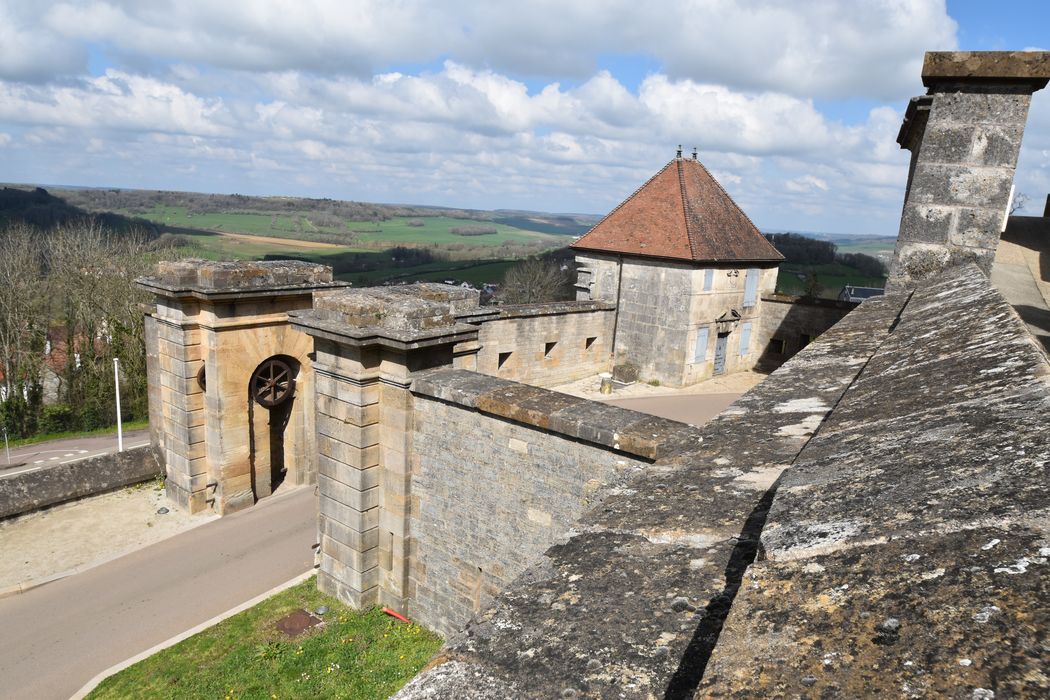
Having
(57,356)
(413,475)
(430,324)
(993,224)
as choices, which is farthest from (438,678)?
(57,356)

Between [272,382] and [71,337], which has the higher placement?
[272,382]

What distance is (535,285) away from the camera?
4100 centimetres

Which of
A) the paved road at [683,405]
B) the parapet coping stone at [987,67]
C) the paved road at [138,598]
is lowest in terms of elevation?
the paved road at [138,598]

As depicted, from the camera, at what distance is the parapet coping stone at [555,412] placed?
5.85m

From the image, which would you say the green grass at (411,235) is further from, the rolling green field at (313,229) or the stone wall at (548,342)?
the stone wall at (548,342)

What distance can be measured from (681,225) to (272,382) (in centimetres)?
1380

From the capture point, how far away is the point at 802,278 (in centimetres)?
5859

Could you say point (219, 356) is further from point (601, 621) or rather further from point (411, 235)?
point (411, 235)

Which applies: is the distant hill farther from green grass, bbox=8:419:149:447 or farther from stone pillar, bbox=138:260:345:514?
stone pillar, bbox=138:260:345:514

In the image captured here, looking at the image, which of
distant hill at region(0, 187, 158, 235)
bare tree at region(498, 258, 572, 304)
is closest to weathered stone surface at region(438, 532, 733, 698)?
bare tree at region(498, 258, 572, 304)

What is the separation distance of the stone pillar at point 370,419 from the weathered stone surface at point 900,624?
6.12 metres

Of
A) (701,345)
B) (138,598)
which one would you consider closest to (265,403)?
(138,598)

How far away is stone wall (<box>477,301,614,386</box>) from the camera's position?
18.2m

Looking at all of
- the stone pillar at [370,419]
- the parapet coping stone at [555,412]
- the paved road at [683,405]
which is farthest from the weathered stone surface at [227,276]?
the paved road at [683,405]
